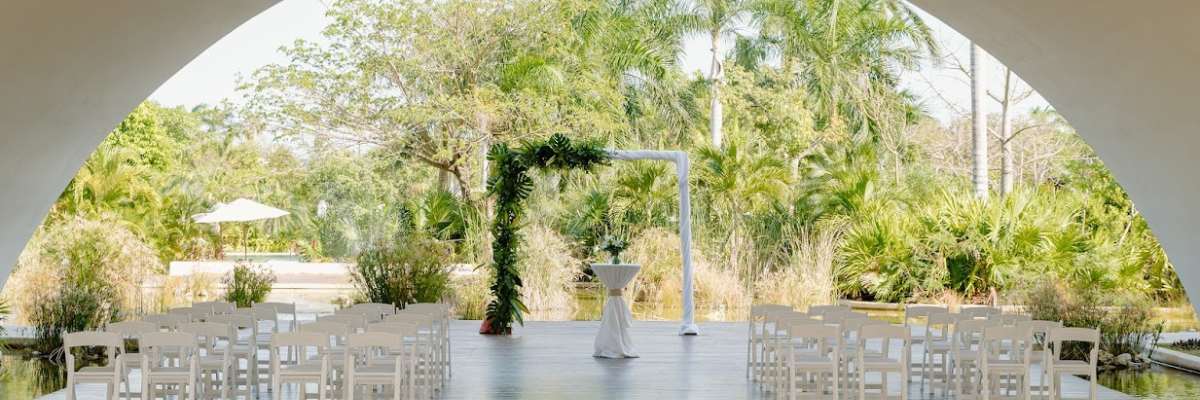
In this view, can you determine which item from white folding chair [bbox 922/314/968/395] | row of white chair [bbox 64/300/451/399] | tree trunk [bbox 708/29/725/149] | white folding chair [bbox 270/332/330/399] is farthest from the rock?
tree trunk [bbox 708/29/725/149]

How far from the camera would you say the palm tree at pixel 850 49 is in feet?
72.8

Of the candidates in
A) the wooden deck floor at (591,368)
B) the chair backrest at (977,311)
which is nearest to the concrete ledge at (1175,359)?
the wooden deck floor at (591,368)

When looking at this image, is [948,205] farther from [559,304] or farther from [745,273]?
[559,304]

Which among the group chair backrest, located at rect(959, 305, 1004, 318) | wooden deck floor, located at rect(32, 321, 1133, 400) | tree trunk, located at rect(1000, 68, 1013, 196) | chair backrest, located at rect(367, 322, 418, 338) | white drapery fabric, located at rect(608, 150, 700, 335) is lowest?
wooden deck floor, located at rect(32, 321, 1133, 400)

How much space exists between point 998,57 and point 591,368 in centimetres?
423

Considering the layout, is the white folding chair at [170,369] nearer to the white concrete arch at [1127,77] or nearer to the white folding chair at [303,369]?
the white folding chair at [303,369]

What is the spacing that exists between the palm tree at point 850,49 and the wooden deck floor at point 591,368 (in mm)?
10863

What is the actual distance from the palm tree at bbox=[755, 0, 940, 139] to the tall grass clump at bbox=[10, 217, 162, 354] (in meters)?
13.9

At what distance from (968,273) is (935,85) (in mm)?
9226

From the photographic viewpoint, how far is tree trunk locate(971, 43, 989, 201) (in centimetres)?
1917

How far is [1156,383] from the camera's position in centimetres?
955

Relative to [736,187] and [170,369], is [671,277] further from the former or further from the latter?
[170,369]

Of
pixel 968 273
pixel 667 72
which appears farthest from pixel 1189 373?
pixel 667 72

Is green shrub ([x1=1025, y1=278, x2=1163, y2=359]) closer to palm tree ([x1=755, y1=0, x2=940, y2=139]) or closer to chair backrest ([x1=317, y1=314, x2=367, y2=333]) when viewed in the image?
chair backrest ([x1=317, y1=314, x2=367, y2=333])
